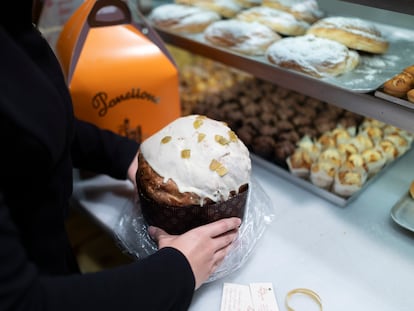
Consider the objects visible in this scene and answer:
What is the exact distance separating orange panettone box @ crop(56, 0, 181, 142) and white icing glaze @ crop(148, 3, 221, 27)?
0.18 metres

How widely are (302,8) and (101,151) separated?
0.73 metres

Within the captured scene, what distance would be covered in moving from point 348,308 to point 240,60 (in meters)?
0.70

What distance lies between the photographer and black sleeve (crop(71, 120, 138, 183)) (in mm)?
988

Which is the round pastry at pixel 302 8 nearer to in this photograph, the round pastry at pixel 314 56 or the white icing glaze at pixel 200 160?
the round pastry at pixel 314 56

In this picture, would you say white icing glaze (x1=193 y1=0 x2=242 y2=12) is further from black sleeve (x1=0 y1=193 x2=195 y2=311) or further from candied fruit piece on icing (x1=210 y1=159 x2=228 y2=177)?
black sleeve (x1=0 y1=193 x2=195 y2=311)

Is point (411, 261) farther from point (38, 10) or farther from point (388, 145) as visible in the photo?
point (38, 10)

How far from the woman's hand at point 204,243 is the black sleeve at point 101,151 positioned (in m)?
0.24

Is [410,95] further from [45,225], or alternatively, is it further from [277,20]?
[45,225]

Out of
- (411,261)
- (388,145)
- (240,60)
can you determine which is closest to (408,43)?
(388,145)

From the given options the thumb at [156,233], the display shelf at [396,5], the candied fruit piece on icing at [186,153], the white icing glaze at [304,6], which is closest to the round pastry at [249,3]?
the white icing glaze at [304,6]

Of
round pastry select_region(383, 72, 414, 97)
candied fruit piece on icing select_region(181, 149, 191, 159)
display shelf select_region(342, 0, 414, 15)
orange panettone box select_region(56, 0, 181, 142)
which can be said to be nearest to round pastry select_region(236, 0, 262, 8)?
orange panettone box select_region(56, 0, 181, 142)

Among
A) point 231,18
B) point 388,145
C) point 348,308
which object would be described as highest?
point 231,18

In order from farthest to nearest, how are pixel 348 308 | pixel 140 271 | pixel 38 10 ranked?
1. pixel 38 10
2. pixel 348 308
3. pixel 140 271

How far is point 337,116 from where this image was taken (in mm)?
1317
